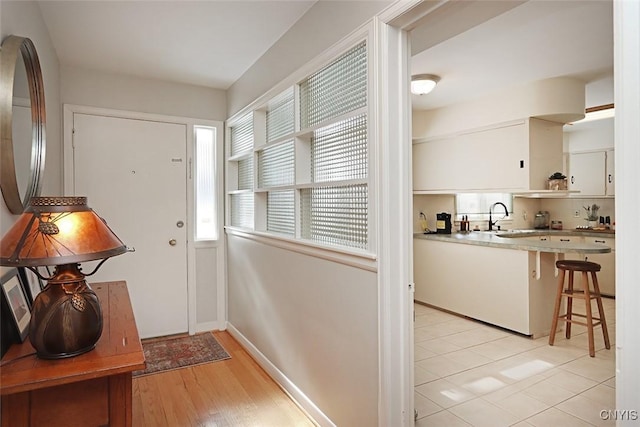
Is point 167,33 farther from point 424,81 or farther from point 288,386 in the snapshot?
point 288,386

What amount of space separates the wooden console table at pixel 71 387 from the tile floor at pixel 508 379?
171 cm

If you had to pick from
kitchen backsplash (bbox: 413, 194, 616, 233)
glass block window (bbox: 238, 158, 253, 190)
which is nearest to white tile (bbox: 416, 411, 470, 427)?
glass block window (bbox: 238, 158, 253, 190)

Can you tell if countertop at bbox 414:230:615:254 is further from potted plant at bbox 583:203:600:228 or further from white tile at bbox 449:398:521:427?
white tile at bbox 449:398:521:427

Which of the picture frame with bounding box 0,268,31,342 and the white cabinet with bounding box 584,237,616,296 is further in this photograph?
the white cabinet with bounding box 584,237,616,296

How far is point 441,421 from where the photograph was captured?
A: 88.3 inches

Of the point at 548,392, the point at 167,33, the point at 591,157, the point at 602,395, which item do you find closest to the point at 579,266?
the point at 602,395

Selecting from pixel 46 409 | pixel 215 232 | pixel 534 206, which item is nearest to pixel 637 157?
pixel 46 409

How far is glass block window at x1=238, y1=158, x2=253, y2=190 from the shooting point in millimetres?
3411

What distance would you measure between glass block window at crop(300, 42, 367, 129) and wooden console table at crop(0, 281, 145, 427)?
4.81 ft

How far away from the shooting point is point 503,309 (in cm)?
374

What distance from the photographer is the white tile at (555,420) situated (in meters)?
2.18

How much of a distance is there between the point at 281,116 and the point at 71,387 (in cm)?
208

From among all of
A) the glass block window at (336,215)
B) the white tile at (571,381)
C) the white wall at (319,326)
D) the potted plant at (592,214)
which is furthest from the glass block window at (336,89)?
the potted plant at (592,214)

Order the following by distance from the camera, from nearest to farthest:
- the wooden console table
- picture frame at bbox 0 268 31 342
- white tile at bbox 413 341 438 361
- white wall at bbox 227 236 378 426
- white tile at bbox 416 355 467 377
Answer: the wooden console table < picture frame at bbox 0 268 31 342 < white wall at bbox 227 236 378 426 < white tile at bbox 416 355 467 377 < white tile at bbox 413 341 438 361
